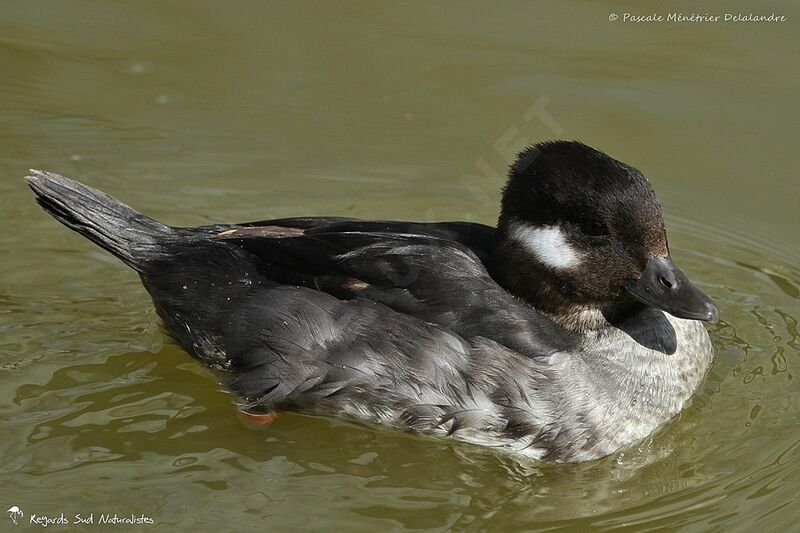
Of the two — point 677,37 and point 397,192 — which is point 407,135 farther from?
→ point 677,37

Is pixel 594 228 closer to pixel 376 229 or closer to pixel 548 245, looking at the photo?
pixel 548 245

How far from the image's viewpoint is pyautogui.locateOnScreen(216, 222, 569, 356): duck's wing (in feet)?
20.5

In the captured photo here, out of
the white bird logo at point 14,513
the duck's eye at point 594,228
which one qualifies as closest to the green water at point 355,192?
the white bird logo at point 14,513

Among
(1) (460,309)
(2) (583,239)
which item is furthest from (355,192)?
(2) (583,239)

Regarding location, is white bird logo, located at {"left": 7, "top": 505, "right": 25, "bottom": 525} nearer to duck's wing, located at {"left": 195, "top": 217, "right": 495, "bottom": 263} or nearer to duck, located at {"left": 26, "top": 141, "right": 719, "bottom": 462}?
duck, located at {"left": 26, "top": 141, "right": 719, "bottom": 462}

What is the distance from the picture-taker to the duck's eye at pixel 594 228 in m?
6.18

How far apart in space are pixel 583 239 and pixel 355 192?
103 inches

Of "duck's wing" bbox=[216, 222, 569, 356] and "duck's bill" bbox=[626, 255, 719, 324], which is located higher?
"duck's bill" bbox=[626, 255, 719, 324]

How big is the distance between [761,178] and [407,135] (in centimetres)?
248

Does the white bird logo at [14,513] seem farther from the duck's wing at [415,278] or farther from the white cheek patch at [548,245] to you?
the white cheek patch at [548,245]

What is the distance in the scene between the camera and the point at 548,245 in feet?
20.6

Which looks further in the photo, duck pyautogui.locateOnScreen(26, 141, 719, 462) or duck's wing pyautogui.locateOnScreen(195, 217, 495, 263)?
duck's wing pyautogui.locateOnScreen(195, 217, 495, 263)

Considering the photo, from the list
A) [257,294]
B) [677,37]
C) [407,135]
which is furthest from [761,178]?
[257,294]

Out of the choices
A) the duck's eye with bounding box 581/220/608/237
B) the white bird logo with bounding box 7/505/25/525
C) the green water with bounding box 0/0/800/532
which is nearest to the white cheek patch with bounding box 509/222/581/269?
the duck's eye with bounding box 581/220/608/237
